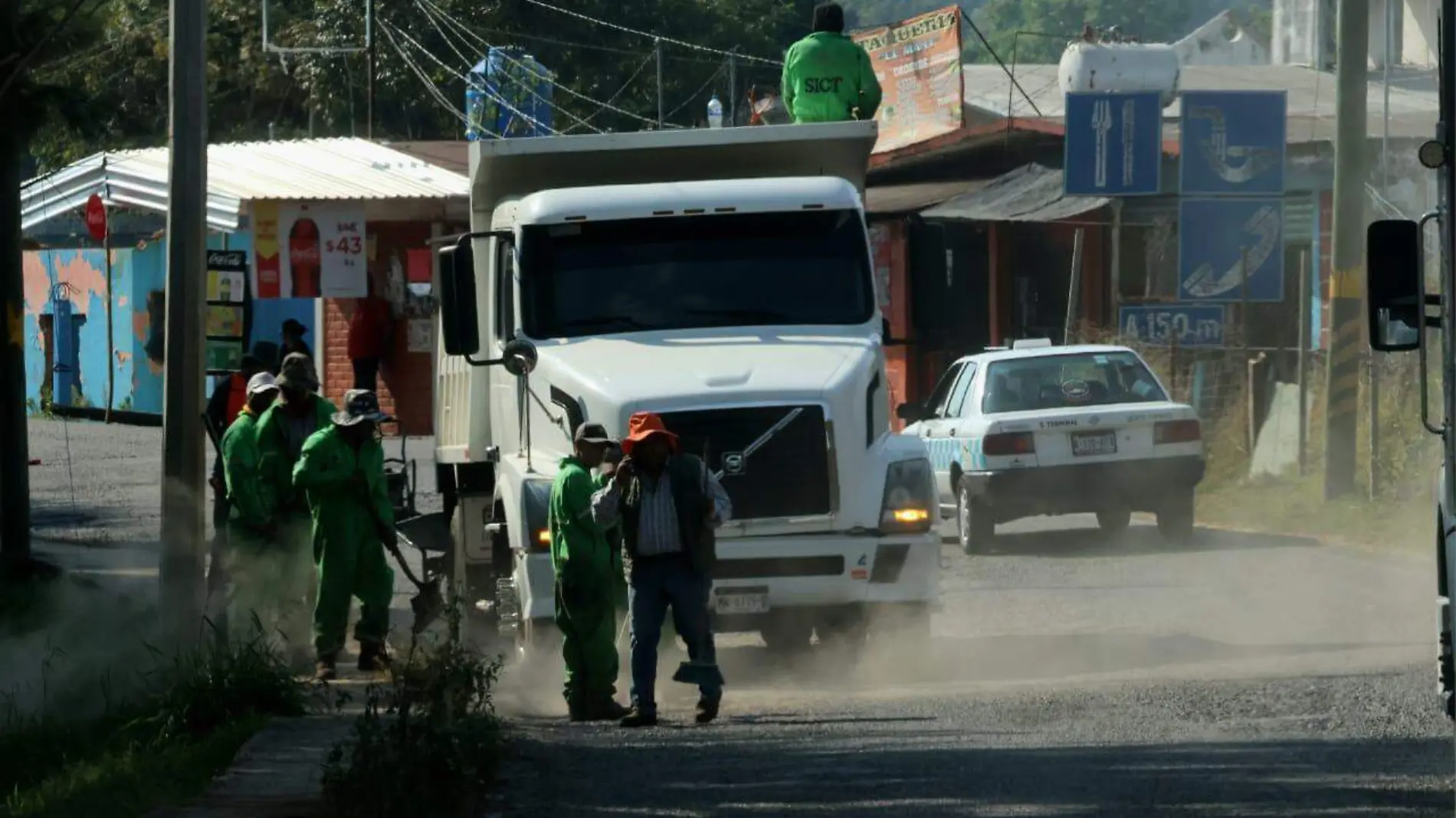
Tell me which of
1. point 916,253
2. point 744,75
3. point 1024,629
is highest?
point 744,75

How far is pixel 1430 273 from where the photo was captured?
25.2 m

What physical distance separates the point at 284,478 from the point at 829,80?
4282 millimetres

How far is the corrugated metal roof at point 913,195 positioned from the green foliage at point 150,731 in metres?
18.5

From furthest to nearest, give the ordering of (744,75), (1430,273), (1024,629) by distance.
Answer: (744,75), (1430,273), (1024,629)

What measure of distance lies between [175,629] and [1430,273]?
17327 millimetres

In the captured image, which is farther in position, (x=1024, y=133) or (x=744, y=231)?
(x=1024, y=133)

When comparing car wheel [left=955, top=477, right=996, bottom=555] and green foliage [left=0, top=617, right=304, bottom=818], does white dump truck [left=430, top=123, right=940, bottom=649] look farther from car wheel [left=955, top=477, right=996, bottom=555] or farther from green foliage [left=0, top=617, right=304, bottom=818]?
car wheel [left=955, top=477, right=996, bottom=555]

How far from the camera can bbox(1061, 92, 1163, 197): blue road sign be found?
80.1 ft

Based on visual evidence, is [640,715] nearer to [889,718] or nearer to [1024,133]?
[889,718]

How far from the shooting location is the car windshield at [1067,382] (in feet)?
61.9

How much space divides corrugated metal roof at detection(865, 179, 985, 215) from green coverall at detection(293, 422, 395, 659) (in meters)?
17.0

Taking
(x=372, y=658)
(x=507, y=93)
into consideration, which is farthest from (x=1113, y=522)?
(x=507, y=93)

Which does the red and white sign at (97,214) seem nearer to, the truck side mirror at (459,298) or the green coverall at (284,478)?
the green coverall at (284,478)

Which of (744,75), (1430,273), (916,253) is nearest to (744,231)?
(916,253)
